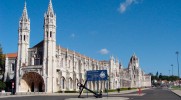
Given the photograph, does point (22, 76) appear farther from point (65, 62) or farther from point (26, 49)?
point (65, 62)

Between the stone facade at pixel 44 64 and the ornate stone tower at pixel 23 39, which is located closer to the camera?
the stone facade at pixel 44 64

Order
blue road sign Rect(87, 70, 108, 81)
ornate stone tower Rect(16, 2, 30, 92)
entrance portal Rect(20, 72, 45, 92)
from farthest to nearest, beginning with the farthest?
ornate stone tower Rect(16, 2, 30, 92) < entrance portal Rect(20, 72, 45, 92) < blue road sign Rect(87, 70, 108, 81)

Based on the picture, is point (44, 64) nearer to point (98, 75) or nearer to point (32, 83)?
point (32, 83)

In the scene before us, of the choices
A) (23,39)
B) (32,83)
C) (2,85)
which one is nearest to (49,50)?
(23,39)

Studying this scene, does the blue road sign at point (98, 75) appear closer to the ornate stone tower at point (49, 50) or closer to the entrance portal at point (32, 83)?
the ornate stone tower at point (49, 50)

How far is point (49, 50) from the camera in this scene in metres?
75.5

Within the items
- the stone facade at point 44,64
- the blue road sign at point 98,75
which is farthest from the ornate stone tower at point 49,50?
the blue road sign at point 98,75

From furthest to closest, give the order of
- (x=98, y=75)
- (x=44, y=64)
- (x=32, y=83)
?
(x=32, y=83)
(x=44, y=64)
(x=98, y=75)

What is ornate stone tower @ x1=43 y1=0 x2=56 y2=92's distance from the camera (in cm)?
7325

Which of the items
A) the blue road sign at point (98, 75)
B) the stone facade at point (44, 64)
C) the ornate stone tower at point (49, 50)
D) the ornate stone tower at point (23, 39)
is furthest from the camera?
the ornate stone tower at point (23, 39)

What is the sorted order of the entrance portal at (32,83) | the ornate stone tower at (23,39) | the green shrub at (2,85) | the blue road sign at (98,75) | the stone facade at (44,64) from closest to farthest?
the blue road sign at (98,75) → the stone facade at (44,64) → the entrance portal at (32,83) → the green shrub at (2,85) → the ornate stone tower at (23,39)

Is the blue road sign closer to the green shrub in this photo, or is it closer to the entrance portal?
→ the entrance portal

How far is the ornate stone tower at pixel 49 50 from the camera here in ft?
240

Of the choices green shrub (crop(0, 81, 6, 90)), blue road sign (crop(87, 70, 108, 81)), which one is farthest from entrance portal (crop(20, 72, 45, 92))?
blue road sign (crop(87, 70, 108, 81))
